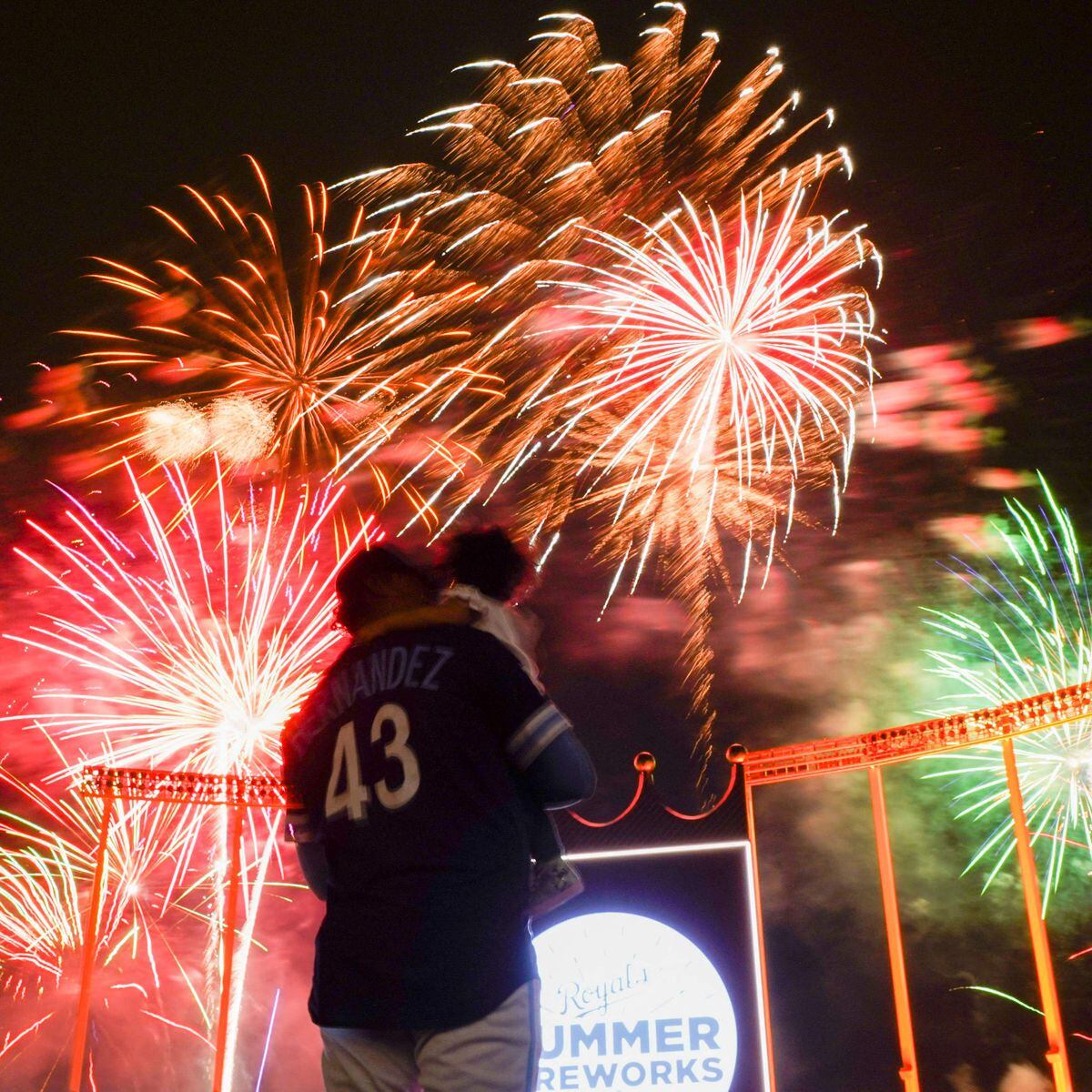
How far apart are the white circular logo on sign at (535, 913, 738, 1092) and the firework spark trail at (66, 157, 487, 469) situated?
197 inches

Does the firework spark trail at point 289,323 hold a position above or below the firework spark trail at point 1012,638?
above

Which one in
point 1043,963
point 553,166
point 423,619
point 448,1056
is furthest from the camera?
point 553,166

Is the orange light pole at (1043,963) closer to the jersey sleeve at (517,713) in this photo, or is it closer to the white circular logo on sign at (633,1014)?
the white circular logo on sign at (633,1014)

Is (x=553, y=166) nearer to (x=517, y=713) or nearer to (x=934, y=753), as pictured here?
(x=934, y=753)

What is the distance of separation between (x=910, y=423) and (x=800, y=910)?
4.88 m

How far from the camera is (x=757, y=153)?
8570 millimetres

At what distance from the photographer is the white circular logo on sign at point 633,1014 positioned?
389 cm

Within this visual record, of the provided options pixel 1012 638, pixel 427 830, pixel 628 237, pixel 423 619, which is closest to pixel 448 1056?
pixel 427 830

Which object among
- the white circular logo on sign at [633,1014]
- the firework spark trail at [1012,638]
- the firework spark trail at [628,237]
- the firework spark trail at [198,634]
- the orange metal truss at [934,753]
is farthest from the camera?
the firework spark trail at [1012,638]

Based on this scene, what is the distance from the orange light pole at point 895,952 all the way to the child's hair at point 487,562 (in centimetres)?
170

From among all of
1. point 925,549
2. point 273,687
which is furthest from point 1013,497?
point 273,687

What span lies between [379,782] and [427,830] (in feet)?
0.40

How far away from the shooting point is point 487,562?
7.25ft

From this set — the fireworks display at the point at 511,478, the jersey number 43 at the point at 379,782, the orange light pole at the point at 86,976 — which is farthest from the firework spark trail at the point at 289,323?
the jersey number 43 at the point at 379,782
